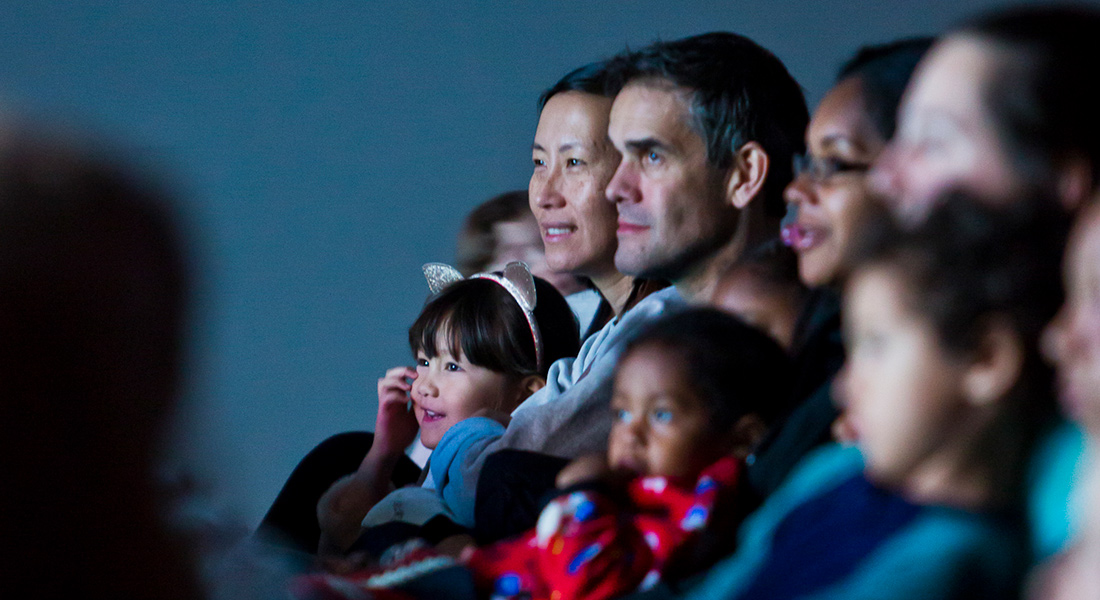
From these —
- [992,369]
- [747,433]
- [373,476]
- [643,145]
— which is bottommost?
[373,476]

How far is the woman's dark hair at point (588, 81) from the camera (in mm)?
1844

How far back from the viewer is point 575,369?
151 cm

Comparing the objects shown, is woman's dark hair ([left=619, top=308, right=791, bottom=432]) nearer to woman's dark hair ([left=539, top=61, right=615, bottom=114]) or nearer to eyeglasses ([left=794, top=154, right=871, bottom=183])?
eyeglasses ([left=794, top=154, right=871, bottom=183])

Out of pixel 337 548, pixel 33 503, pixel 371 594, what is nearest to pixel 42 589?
pixel 33 503

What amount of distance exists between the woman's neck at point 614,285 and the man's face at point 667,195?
40cm

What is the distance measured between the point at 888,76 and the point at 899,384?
1.39ft

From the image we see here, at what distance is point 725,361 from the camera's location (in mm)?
959

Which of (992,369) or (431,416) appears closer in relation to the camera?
(992,369)

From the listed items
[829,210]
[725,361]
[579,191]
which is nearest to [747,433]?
[725,361]

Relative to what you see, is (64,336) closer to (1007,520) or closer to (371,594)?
(371,594)

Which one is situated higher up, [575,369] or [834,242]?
[834,242]

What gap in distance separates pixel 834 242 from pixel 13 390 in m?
0.66

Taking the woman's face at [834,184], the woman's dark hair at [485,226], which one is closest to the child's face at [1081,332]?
the woman's face at [834,184]

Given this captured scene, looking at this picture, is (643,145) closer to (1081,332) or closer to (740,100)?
(740,100)
